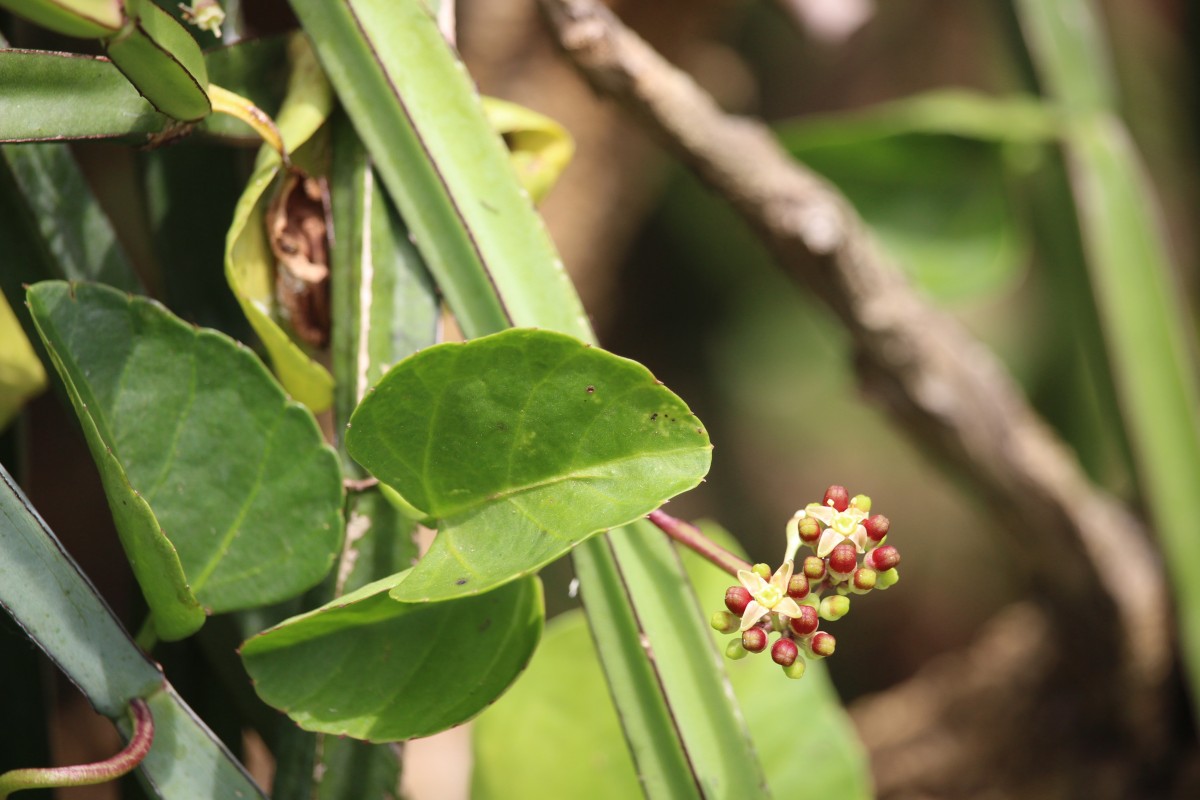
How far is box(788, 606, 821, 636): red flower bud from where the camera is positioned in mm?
181

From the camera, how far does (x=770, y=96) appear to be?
1.28 meters

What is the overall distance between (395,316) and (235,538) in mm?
67

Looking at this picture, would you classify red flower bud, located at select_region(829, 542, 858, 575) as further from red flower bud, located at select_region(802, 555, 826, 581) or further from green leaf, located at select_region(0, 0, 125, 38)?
green leaf, located at select_region(0, 0, 125, 38)

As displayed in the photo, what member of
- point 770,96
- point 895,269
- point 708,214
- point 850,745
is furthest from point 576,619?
point 770,96

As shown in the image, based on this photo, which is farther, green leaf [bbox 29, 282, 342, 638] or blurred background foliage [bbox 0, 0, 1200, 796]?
blurred background foliage [bbox 0, 0, 1200, 796]

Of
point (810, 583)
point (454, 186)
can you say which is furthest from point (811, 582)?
point (454, 186)

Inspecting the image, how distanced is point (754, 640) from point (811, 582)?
0.07 ft

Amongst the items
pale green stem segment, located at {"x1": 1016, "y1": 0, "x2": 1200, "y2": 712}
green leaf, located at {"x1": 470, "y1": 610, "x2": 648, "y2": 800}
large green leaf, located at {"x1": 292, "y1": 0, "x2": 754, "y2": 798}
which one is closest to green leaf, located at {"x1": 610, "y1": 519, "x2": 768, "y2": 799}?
large green leaf, located at {"x1": 292, "y1": 0, "x2": 754, "y2": 798}

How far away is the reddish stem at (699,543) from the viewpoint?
0.63ft

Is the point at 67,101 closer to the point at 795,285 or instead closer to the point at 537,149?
the point at 537,149

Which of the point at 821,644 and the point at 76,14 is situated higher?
Answer: the point at 76,14

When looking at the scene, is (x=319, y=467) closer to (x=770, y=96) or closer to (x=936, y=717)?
(x=936, y=717)

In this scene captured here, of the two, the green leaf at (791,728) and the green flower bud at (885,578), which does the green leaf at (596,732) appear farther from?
the green flower bud at (885,578)

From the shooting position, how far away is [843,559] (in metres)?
0.18
